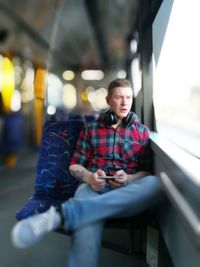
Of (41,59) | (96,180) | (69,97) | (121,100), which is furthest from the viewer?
(69,97)

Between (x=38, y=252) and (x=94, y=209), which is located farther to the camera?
(x=38, y=252)

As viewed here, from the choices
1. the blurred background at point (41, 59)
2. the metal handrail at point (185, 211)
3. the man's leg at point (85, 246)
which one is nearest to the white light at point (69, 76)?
the blurred background at point (41, 59)

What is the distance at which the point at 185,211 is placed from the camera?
4.73 feet

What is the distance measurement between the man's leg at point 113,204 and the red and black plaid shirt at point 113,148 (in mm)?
374

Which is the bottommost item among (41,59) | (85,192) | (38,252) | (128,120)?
(38,252)

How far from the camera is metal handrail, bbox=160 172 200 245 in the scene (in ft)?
4.34

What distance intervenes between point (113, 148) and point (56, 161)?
0.67m

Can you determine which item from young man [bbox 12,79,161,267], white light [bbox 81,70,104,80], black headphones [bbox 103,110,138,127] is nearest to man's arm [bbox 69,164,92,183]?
young man [bbox 12,79,161,267]

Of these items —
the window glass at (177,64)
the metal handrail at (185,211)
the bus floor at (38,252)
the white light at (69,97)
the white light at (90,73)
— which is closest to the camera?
the metal handrail at (185,211)

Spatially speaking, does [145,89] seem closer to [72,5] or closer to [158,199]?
[158,199]

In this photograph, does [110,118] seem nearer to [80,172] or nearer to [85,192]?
[80,172]

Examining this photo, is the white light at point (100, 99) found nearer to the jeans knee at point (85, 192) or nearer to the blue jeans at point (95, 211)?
the jeans knee at point (85, 192)

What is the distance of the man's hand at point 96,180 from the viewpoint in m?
2.38

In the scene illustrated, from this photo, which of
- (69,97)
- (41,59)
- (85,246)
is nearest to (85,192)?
(85,246)
